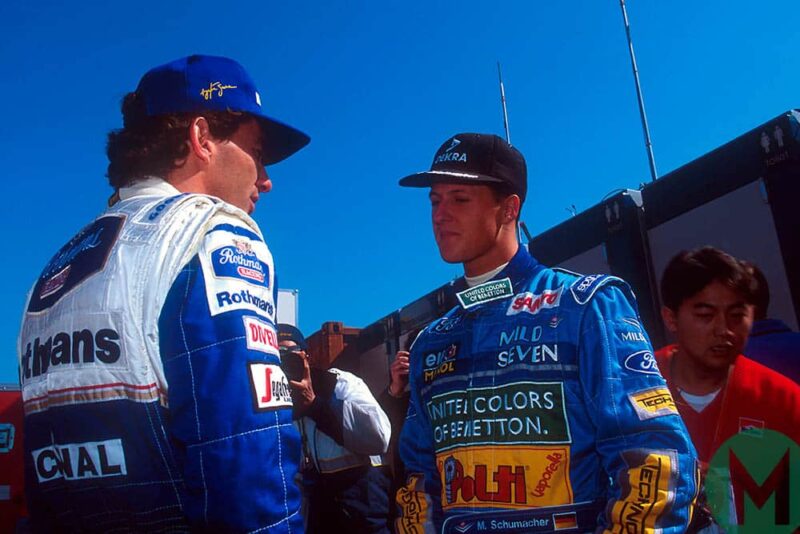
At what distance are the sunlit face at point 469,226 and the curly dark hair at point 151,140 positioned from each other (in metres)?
0.95

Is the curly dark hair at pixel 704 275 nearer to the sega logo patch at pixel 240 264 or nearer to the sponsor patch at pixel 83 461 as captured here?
the sega logo patch at pixel 240 264

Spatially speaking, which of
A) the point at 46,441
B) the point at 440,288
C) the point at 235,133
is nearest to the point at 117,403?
the point at 46,441

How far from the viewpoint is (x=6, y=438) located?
5.71m

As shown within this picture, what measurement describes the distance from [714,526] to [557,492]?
1.87ft

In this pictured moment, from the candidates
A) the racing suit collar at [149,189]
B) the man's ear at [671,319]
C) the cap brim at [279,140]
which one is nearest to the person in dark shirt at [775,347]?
the man's ear at [671,319]

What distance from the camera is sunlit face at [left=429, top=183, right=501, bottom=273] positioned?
2619mm

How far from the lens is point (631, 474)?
70.2 inches

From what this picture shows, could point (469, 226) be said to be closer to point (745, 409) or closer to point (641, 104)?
point (745, 409)

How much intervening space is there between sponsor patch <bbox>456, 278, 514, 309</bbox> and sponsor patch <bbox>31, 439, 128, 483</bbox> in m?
1.34

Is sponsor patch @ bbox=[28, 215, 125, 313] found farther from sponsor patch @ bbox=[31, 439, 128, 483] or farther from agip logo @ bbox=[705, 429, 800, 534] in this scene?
agip logo @ bbox=[705, 429, 800, 534]

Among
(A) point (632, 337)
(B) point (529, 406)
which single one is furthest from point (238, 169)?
(A) point (632, 337)

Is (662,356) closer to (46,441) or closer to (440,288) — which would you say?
(46,441)

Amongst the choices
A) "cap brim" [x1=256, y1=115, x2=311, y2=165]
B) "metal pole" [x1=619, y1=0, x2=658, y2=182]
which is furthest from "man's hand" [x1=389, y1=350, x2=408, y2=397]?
"metal pole" [x1=619, y1=0, x2=658, y2=182]

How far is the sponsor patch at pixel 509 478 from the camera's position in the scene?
2.00m
